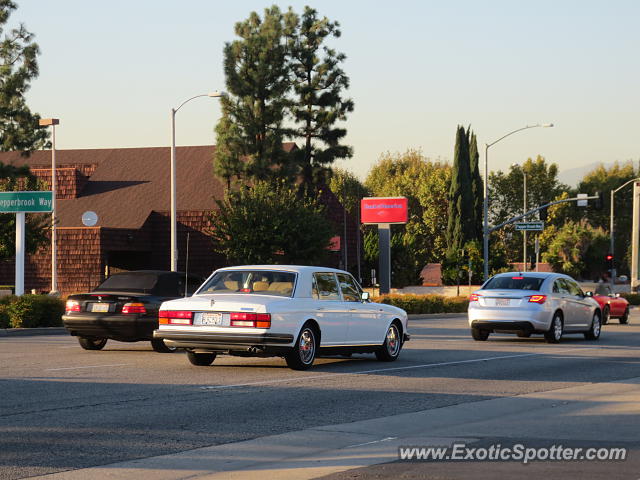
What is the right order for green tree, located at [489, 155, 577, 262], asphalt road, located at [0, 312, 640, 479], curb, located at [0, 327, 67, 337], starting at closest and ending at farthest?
asphalt road, located at [0, 312, 640, 479]
curb, located at [0, 327, 67, 337]
green tree, located at [489, 155, 577, 262]

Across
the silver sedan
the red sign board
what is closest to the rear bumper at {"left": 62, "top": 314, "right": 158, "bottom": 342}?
the silver sedan

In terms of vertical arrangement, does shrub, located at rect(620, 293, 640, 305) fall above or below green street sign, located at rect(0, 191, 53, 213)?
below

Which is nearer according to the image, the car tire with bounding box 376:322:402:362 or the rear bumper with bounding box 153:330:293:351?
the rear bumper with bounding box 153:330:293:351

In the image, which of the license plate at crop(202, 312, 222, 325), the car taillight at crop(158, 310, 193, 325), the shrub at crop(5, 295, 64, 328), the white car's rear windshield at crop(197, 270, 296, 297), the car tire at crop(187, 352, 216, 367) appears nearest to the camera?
the license plate at crop(202, 312, 222, 325)

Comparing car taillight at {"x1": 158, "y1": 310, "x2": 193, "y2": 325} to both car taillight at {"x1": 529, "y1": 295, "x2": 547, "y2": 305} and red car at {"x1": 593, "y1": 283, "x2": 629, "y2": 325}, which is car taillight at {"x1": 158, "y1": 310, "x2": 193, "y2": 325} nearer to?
car taillight at {"x1": 529, "y1": 295, "x2": 547, "y2": 305}

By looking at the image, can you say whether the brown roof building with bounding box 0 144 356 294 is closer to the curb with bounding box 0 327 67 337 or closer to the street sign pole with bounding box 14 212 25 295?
the street sign pole with bounding box 14 212 25 295

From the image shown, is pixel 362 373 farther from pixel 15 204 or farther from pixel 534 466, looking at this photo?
pixel 15 204

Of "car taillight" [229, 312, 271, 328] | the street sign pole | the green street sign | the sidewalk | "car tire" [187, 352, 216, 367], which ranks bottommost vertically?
the sidewalk

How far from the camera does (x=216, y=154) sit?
187 ft

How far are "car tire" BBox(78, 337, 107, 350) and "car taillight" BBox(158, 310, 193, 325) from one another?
462 centimetres

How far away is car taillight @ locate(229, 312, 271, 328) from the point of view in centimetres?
1566

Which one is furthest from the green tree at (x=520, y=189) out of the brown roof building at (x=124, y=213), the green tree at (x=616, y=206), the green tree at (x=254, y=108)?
the green tree at (x=254, y=108)

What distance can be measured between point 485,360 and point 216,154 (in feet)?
128

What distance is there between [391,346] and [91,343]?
6076 mm
